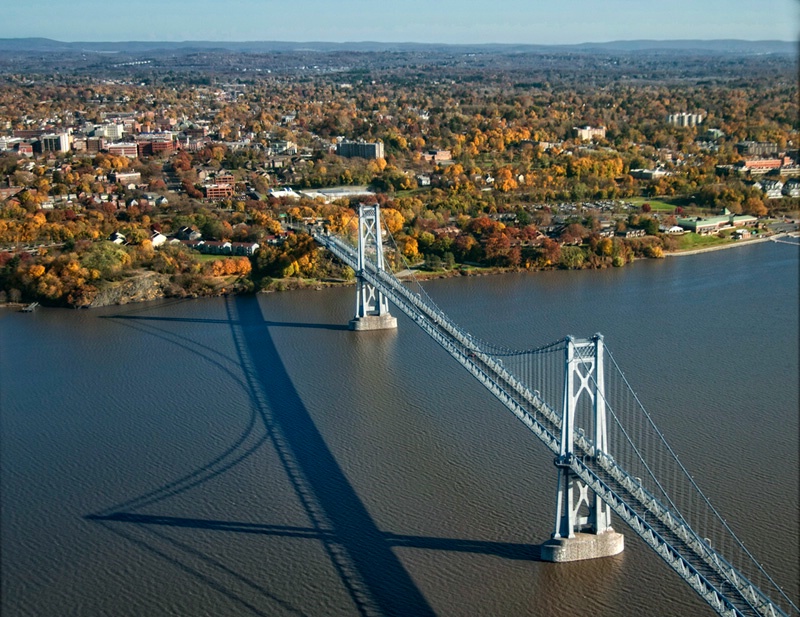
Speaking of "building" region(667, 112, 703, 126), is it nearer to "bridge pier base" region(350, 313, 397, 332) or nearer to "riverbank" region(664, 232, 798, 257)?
"riverbank" region(664, 232, 798, 257)

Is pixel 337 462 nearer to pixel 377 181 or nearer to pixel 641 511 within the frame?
pixel 641 511

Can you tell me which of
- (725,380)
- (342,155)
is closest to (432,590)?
(725,380)

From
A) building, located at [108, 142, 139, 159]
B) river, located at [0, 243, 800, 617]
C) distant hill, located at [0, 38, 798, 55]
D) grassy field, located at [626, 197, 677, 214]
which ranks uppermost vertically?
distant hill, located at [0, 38, 798, 55]

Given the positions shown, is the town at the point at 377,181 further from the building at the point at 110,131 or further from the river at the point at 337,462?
the river at the point at 337,462

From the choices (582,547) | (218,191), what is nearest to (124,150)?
(218,191)

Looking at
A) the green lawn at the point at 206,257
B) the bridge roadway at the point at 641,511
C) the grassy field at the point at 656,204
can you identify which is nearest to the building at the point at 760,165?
the grassy field at the point at 656,204

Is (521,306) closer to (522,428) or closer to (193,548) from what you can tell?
(522,428)

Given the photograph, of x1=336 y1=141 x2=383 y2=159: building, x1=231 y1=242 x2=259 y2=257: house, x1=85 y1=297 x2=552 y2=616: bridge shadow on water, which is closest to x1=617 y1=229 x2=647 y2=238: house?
x1=231 y1=242 x2=259 y2=257: house
